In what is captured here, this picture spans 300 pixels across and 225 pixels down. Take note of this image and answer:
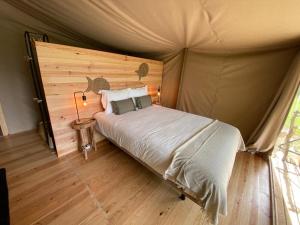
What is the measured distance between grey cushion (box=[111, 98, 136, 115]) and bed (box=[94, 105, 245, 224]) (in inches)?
5.0

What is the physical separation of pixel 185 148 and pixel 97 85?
191cm

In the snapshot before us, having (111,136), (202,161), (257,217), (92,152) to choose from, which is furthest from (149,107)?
(257,217)

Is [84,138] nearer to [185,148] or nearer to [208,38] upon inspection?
[185,148]

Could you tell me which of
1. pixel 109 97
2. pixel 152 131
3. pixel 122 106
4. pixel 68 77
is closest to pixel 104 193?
pixel 152 131

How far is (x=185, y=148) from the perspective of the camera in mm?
1434

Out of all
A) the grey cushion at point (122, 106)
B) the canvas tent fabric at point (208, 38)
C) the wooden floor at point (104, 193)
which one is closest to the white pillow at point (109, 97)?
the grey cushion at point (122, 106)

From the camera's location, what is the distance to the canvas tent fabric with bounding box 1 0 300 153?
127 centimetres

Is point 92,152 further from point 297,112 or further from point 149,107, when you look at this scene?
point 297,112

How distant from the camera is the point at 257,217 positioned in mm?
1418

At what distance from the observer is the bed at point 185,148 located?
3.63 feet

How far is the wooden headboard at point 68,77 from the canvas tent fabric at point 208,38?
0.50m

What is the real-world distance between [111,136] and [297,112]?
3.02 metres

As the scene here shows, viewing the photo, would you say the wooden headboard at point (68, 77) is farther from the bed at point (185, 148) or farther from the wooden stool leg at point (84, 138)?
the bed at point (185, 148)

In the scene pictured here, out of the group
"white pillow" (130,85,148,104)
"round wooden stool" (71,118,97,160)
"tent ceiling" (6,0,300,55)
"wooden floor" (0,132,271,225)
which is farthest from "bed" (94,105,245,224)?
"tent ceiling" (6,0,300,55)
